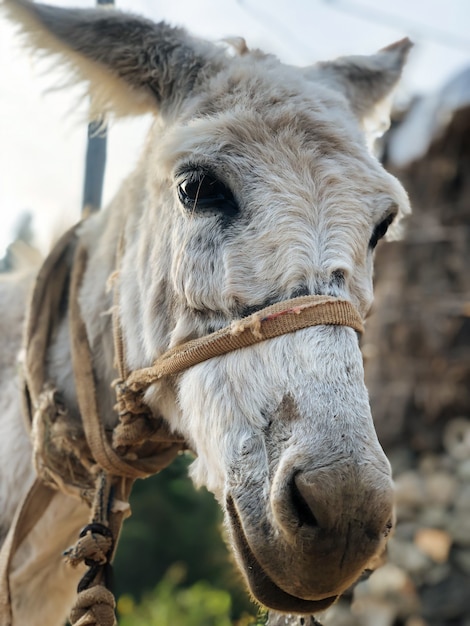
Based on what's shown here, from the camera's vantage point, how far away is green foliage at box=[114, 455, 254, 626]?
186 inches

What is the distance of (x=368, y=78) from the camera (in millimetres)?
2189

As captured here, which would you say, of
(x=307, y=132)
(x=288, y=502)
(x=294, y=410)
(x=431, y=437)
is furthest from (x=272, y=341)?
(x=431, y=437)

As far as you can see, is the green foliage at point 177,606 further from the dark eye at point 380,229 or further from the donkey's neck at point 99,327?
the dark eye at point 380,229

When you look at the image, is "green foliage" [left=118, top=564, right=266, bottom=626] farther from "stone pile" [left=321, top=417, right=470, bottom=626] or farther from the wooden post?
the wooden post

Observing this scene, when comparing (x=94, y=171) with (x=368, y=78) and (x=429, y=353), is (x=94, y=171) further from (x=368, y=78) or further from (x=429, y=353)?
(x=429, y=353)

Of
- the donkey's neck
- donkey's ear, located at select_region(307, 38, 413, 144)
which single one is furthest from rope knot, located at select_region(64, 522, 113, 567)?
donkey's ear, located at select_region(307, 38, 413, 144)

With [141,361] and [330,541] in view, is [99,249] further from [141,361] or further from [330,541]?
[330,541]

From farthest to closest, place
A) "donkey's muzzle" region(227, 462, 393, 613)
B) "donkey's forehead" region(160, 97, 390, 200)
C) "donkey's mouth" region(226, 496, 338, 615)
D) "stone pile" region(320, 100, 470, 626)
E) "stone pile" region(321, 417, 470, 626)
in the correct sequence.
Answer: "stone pile" region(320, 100, 470, 626), "stone pile" region(321, 417, 470, 626), "donkey's forehead" region(160, 97, 390, 200), "donkey's mouth" region(226, 496, 338, 615), "donkey's muzzle" region(227, 462, 393, 613)

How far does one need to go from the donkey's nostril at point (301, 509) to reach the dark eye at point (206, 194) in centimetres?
73

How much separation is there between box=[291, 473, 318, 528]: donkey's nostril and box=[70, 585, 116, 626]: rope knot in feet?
2.41

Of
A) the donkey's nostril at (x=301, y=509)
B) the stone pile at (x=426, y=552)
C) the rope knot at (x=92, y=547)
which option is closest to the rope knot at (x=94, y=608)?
the rope knot at (x=92, y=547)

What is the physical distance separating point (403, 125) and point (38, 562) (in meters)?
6.21

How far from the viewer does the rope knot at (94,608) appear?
156 cm

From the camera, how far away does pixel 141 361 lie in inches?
68.1
